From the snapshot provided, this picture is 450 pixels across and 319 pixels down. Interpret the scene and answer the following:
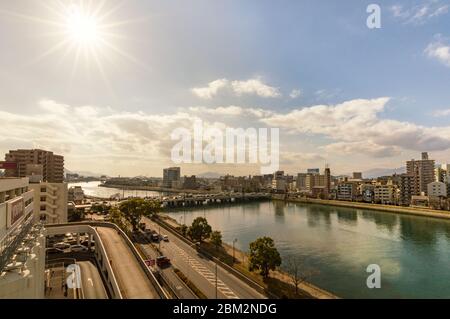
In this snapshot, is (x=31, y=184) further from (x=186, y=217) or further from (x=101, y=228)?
(x=186, y=217)

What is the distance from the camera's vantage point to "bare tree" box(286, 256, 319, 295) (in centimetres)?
1622

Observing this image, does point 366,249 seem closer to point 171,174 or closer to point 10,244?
point 10,244

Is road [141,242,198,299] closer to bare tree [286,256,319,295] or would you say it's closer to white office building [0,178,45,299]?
white office building [0,178,45,299]

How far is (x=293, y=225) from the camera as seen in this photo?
36.7 m

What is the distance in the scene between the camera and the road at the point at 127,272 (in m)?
10.4

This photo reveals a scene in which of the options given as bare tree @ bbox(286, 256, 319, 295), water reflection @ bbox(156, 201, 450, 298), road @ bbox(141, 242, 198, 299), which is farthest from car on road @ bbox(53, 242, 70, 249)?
bare tree @ bbox(286, 256, 319, 295)

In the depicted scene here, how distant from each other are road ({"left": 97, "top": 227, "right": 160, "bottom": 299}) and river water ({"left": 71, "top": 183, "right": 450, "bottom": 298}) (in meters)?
10.3

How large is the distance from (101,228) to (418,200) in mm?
53539

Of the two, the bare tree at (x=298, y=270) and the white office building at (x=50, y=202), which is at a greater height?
the white office building at (x=50, y=202)

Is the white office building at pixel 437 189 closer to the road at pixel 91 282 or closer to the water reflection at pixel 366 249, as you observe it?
the water reflection at pixel 366 249

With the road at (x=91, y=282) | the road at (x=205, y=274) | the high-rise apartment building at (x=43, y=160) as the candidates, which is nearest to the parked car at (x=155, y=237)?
the road at (x=205, y=274)

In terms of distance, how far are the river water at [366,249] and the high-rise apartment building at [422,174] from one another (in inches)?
686
